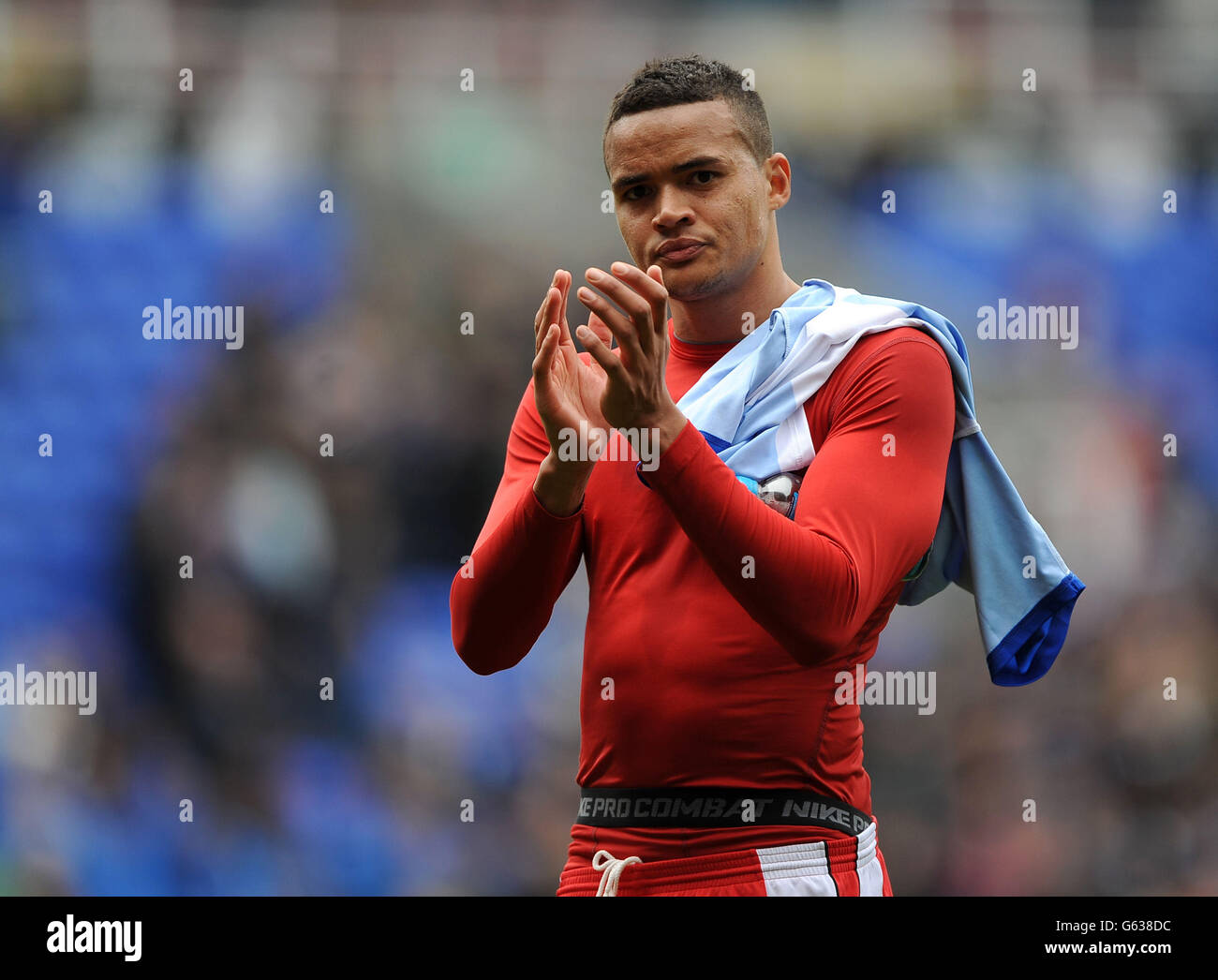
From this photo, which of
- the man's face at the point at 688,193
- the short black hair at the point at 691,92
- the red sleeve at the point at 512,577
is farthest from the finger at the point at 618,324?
the short black hair at the point at 691,92

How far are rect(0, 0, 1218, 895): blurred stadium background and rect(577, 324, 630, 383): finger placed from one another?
10.1 feet

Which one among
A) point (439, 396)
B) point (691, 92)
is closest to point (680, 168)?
point (691, 92)

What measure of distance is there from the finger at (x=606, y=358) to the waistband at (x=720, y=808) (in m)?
0.65

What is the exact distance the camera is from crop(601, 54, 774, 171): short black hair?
239 centimetres

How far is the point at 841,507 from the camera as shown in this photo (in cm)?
209

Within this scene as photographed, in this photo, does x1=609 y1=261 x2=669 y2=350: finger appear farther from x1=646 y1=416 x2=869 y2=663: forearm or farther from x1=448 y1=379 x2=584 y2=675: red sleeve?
x1=448 y1=379 x2=584 y2=675: red sleeve

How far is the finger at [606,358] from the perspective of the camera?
1938mm

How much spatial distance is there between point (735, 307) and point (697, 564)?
1.66 ft

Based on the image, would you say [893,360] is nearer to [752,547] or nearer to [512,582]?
[752,547]

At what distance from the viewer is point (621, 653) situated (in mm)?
2219
